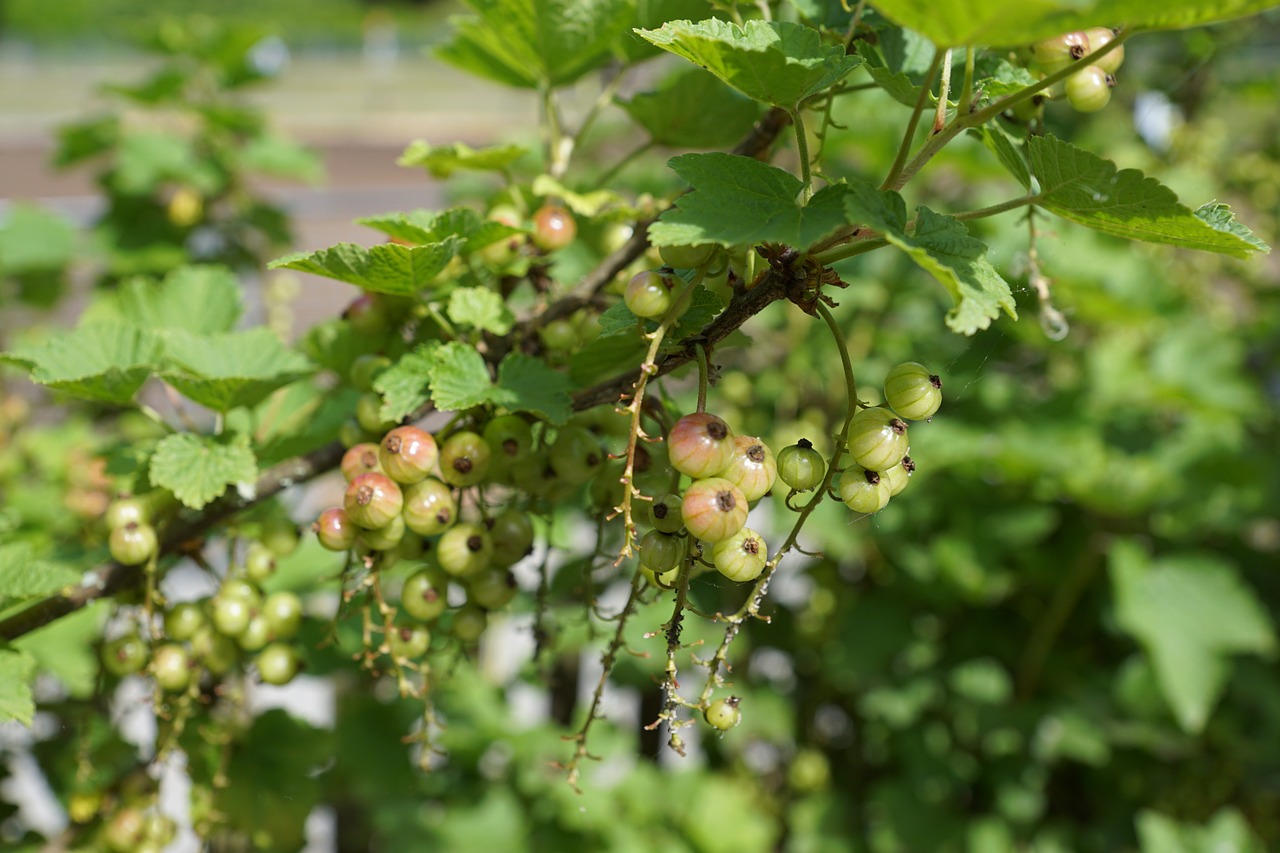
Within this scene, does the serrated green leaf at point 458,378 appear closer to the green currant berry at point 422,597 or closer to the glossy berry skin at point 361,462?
the glossy berry skin at point 361,462

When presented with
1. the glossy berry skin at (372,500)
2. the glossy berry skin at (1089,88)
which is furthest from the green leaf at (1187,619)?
the glossy berry skin at (372,500)

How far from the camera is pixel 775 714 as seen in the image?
6.66 ft

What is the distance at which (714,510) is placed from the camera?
606mm

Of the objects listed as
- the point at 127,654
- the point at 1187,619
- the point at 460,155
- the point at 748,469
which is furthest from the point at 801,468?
the point at 1187,619

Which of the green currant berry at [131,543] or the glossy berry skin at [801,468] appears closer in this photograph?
the glossy berry skin at [801,468]

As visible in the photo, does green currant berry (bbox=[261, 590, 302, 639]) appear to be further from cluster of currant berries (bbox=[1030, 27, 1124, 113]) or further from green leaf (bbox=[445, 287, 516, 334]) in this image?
cluster of currant berries (bbox=[1030, 27, 1124, 113])

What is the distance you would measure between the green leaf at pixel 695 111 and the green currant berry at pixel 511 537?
1.42ft

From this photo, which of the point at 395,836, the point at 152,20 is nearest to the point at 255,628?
the point at 395,836

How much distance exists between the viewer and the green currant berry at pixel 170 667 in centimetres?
91

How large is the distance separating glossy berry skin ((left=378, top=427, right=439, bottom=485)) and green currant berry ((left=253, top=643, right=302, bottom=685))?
1.09 feet

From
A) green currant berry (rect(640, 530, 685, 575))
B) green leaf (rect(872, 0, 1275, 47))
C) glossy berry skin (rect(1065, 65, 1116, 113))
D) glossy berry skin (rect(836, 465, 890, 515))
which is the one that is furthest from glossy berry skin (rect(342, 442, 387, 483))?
glossy berry skin (rect(1065, 65, 1116, 113))

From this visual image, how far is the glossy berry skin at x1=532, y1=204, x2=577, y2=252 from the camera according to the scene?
92 cm

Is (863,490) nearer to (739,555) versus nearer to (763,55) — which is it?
(739,555)

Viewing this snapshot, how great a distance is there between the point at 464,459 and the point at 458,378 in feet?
0.21
